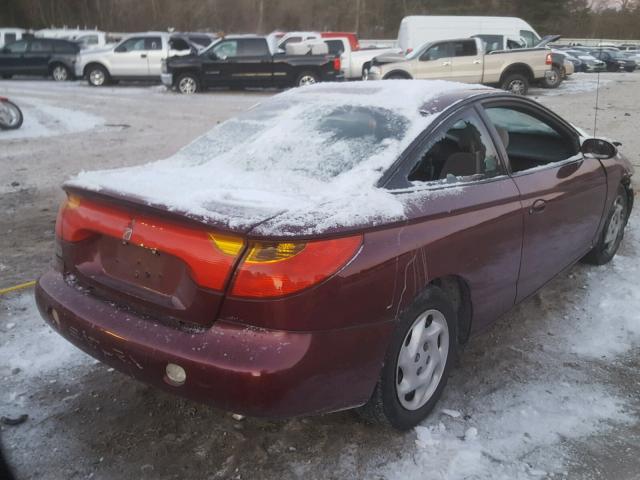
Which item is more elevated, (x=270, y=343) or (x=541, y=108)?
(x=541, y=108)

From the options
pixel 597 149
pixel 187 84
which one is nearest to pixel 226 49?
pixel 187 84

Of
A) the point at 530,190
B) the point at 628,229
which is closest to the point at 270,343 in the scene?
the point at 530,190

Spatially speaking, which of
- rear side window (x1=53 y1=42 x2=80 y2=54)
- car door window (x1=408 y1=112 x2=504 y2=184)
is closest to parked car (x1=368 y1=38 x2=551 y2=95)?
rear side window (x1=53 y1=42 x2=80 y2=54)

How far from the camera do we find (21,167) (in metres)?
8.42

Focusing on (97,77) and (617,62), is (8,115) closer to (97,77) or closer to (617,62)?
(97,77)

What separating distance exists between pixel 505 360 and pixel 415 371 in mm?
923

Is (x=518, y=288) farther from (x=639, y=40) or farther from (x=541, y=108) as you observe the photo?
(x=639, y=40)

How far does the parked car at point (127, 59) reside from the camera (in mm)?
21234

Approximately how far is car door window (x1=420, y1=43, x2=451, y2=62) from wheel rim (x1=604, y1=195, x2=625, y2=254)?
14118 millimetres

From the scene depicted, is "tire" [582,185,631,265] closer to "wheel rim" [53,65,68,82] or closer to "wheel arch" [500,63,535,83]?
"wheel arch" [500,63,535,83]

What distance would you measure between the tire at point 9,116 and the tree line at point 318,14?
44.4 metres

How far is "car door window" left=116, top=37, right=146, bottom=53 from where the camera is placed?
21281 millimetres

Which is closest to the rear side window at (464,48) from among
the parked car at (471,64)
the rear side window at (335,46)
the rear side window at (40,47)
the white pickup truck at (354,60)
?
the parked car at (471,64)

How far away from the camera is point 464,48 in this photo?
59.0 feet
